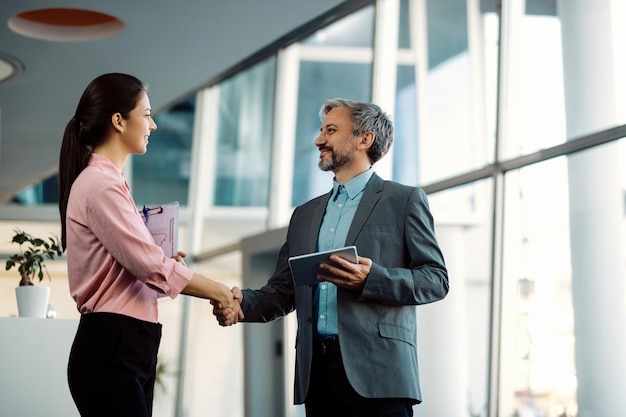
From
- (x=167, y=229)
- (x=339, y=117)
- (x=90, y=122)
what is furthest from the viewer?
(x=339, y=117)

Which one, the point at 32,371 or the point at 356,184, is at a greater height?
the point at 356,184

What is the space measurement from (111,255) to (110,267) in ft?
0.10

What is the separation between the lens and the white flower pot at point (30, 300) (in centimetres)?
359

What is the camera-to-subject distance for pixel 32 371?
3.28m

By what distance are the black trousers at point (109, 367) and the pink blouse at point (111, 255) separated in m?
0.04

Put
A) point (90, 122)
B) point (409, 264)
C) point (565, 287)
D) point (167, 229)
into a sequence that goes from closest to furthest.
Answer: point (90, 122)
point (167, 229)
point (409, 264)
point (565, 287)

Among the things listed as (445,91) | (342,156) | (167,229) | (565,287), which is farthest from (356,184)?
(445,91)

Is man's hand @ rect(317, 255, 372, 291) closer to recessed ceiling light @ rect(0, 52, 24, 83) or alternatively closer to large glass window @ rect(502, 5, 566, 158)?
large glass window @ rect(502, 5, 566, 158)

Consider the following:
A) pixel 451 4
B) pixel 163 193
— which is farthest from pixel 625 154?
pixel 163 193

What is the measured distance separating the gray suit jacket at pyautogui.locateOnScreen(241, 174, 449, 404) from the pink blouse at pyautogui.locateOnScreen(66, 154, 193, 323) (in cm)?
56

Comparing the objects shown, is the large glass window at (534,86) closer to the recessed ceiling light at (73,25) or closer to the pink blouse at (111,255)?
the recessed ceiling light at (73,25)

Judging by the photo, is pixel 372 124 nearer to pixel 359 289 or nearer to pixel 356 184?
pixel 356 184

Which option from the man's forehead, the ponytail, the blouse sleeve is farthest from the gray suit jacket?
the ponytail

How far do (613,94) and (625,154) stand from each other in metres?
0.33
